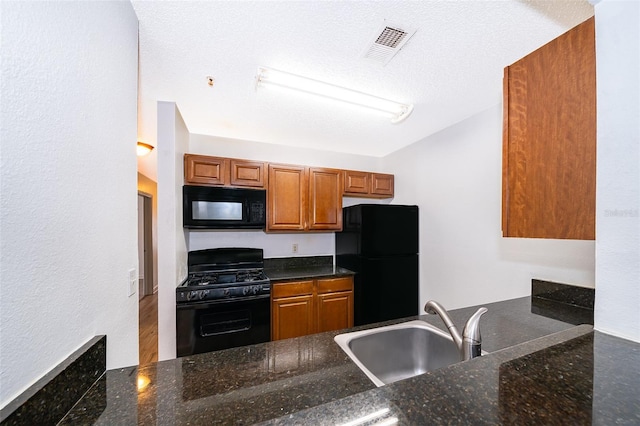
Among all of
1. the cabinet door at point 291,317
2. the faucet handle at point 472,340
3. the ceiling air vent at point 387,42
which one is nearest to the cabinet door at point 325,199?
the cabinet door at point 291,317

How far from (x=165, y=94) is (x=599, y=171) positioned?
2.58 meters

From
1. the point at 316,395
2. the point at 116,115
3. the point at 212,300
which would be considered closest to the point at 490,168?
the point at 316,395

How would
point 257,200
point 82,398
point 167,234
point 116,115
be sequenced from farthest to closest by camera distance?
point 257,200 → point 167,234 → point 116,115 → point 82,398

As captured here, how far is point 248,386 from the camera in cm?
75

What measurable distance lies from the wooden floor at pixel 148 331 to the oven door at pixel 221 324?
0.48m

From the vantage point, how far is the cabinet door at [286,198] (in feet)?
8.84

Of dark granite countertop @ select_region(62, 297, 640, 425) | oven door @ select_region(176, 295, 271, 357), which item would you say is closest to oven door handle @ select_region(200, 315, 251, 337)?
oven door @ select_region(176, 295, 271, 357)

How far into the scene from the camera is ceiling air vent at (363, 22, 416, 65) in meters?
1.27

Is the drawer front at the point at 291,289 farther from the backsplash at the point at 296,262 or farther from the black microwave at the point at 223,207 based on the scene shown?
the black microwave at the point at 223,207

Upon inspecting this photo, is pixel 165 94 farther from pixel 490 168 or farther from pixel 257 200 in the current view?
pixel 490 168

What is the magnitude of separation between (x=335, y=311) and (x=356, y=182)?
63.5 inches

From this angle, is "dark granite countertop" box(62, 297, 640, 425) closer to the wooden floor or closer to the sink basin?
the sink basin

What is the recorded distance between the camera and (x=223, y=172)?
2.52 meters

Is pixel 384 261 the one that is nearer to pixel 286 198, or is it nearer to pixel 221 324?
pixel 286 198
